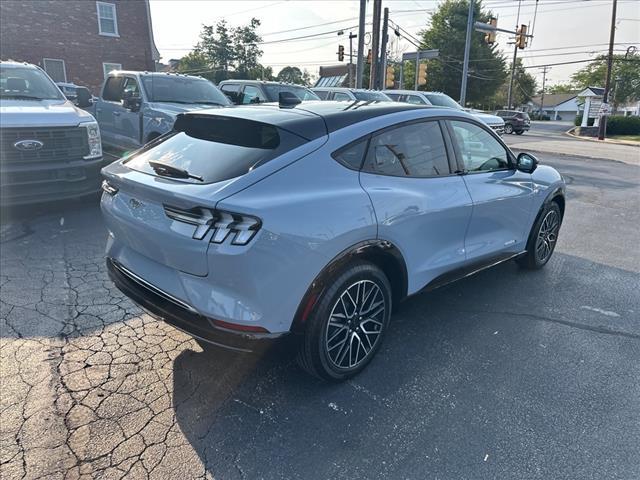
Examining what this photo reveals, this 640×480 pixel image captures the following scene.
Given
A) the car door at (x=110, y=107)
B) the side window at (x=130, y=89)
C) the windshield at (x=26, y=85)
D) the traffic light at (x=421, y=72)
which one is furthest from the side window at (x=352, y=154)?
the traffic light at (x=421, y=72)

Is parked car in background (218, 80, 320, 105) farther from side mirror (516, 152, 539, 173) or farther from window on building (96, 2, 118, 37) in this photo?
window on building (96, 2, 118, 37)

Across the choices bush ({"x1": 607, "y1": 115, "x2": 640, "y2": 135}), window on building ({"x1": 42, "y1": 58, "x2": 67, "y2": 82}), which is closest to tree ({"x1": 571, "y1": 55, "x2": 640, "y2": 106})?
bush ({"x1": 607, "y1": 115, "x2": 640, "y2": 135})

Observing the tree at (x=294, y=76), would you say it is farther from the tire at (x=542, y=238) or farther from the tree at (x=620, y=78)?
the tire at (x=542, y=238)

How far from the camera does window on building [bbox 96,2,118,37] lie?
22.5m

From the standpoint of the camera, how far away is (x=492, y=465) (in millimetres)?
2365

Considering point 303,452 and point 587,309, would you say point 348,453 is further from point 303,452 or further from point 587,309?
point 587,309

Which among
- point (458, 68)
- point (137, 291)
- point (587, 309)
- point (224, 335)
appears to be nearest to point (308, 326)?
point (224, 335)

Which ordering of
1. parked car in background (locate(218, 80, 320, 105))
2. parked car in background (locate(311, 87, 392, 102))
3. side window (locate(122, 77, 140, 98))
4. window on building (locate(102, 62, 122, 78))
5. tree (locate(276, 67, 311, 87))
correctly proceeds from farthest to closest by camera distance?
1. tree (locate(276, 67, 311, 87))
2. window on building (locate(102, 62, 122, 78))
3. parked car in background (locate(311, 87, 392, 102))
4. parked car in background (locate(218, 80, 320, 105))
5. side window (locate(122, 77, 140, 98))

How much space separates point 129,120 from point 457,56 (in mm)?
44397

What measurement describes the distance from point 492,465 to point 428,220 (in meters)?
1.56

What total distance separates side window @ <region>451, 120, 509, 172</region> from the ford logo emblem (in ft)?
17.3

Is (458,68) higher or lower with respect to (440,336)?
higher

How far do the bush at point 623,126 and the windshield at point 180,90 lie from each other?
1564 inches

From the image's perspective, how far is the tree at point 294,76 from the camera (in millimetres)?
79500
